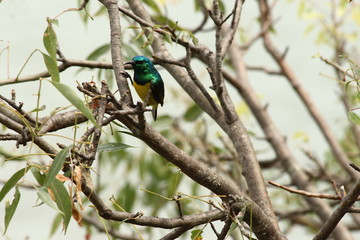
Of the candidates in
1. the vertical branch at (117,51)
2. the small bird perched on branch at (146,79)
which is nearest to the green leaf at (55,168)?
the vertical branch at (117,51)

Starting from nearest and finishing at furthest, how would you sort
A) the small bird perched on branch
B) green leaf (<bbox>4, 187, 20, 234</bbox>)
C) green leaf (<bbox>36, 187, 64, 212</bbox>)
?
1. green leaf (<bbox>36, 187, 64, 212</bbox>)
2. green leaf (<bbox>4, 187, 20, 234</bbox>)
3. the small bird perched on branch

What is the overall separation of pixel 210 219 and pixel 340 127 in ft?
13.5

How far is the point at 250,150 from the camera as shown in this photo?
2434 millimetres

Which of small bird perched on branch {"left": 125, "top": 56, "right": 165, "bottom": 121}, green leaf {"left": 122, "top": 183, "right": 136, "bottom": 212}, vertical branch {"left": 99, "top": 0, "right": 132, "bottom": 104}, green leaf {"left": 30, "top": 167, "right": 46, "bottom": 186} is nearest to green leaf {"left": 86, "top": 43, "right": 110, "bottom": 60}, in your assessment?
small bird perched on branch {"left": 125, "top": 56, "right": 165, "bottom": 121}

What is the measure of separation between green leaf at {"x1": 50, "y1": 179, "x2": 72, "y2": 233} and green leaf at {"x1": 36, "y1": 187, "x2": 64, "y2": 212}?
15mm

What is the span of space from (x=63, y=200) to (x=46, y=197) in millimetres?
55

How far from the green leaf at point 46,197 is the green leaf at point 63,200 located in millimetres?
15

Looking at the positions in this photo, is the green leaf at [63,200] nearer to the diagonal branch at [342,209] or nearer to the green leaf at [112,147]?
the green leaf at [112,147]

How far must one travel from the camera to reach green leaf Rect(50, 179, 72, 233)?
1484mm

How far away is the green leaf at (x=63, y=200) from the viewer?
1.48 m

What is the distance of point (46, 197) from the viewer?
1.44 metres

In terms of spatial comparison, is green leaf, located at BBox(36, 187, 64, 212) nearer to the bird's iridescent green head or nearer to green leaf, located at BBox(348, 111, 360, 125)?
green leaf, located at BBox(348, 111, 360, 125)

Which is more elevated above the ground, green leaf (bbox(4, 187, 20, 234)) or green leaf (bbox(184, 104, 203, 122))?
green leaf (bbox(184, 104, 203, 122))

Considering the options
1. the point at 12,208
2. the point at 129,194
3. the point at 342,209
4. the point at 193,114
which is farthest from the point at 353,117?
the point at 129,194
